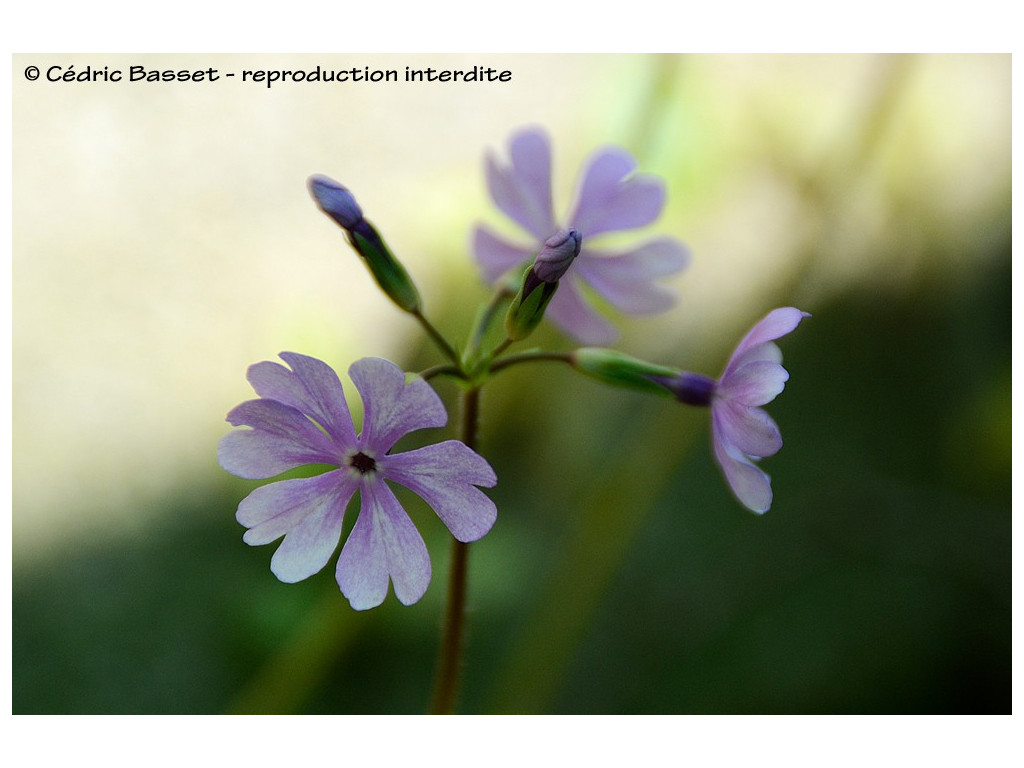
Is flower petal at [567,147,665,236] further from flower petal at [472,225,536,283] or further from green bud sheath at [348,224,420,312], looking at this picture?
green bud sheath at [348,224,420,312]

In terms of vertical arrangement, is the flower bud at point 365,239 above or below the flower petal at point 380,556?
above

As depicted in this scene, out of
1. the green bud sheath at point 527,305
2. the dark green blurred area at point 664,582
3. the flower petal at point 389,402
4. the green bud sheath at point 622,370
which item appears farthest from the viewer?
the dark green blurred area at point 664,582

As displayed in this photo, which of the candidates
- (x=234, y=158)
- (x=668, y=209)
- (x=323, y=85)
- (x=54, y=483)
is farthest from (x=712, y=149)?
(x=54, y=483)

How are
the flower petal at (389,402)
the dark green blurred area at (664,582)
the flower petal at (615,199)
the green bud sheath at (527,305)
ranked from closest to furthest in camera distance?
1. the flower petal at (389,402)
2. the green bud sheath at (527,305)
3. the flower petal at (615,199)
4. the dark green blurred area at (664,582)

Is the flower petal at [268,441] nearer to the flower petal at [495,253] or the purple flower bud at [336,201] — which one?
the purple flower bud at [336,201]

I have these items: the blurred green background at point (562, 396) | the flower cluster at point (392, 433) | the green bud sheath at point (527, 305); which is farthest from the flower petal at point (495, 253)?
the blurred green background at point (562, 396)

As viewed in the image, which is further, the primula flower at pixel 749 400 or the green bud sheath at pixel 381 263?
the green bud sheath at pixel 381 263

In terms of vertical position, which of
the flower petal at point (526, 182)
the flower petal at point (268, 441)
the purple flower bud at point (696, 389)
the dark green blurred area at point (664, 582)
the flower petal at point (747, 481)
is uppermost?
the flower petal at point (526, 182)
